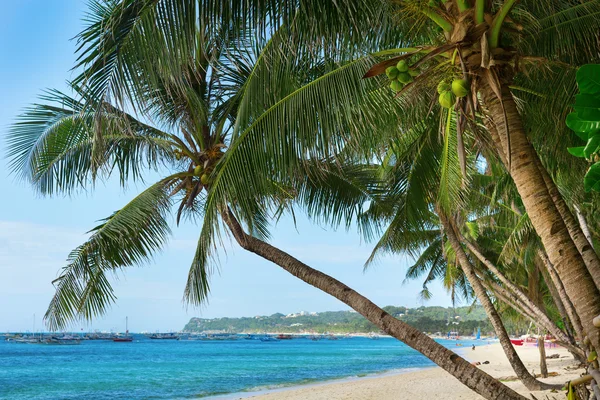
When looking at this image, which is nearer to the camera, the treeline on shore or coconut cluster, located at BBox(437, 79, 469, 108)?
coconut cluster, located at BBox(437, 79, 469, 108)

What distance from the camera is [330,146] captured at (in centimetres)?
420

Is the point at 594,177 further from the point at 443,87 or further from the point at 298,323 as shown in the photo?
the point at 298,323

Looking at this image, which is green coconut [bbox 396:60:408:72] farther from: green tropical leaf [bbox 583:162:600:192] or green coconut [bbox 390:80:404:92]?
green tropical leaf [bbox 583:162:600:192]

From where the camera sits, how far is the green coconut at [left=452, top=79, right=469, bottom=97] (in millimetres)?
3115

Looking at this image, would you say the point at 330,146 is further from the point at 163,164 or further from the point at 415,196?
the point at 163,164

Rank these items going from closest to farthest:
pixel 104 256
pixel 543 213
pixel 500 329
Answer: pixel 543 213, pixel 500 329, pixel 104 256

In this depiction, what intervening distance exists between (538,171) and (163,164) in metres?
4.88

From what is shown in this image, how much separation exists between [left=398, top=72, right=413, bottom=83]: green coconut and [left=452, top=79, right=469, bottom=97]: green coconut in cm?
36

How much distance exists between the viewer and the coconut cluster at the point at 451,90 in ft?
10.2

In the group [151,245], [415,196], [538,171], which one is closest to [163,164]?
[151,245]

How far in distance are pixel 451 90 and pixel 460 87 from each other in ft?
0.40

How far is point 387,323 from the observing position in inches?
176

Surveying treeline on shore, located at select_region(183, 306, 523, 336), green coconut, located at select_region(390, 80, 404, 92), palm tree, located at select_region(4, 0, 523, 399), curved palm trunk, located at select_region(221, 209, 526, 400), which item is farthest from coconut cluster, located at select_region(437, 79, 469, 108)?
treeline on shore, located at select_region(183, 306, 523, 336)

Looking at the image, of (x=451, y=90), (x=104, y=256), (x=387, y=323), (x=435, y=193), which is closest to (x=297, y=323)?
(x=104, y=256)
